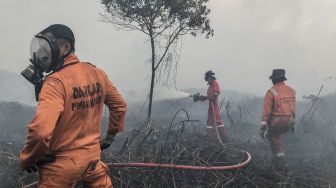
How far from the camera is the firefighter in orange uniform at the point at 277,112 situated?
307 inches

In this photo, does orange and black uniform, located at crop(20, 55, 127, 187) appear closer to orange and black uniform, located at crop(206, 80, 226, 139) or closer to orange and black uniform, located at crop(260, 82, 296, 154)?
orange and black uniform, located at crop(260, 82, 296, 154)

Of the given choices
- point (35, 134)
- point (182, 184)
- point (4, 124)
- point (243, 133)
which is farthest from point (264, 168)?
point (4, 124)

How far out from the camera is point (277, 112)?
7.88 m

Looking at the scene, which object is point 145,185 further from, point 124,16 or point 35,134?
point 124,16

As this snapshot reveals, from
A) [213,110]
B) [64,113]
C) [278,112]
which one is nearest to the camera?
→ [64,113]

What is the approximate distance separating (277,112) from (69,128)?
537cm

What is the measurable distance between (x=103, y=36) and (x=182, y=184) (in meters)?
24.5

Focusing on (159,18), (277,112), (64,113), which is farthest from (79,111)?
(159,18)

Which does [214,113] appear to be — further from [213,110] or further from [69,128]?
[69,128]

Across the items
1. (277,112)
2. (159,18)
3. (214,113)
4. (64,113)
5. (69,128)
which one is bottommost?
(214,113)

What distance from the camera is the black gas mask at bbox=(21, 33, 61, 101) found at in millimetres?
3225

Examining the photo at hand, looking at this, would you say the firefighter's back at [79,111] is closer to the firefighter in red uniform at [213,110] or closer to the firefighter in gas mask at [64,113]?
the firefighter in gas mask at [64,113]

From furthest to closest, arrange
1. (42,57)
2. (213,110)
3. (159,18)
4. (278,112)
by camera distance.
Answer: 1. (213,110)
2. (159,18)
3. (278,112)
4. (42,57)

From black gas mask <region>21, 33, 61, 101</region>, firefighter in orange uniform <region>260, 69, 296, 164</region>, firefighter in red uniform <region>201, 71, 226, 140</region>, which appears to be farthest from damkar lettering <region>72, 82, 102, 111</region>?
firefighter in red uniform <region>201, 71, 226, 140</region>
